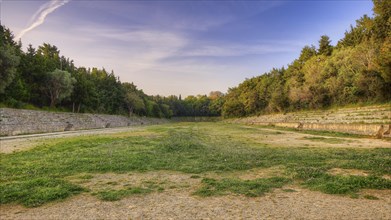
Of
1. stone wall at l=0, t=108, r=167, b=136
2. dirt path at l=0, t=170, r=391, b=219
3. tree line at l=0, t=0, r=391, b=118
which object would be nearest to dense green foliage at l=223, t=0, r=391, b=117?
tree line at l=0, t=0, r=391, b=118

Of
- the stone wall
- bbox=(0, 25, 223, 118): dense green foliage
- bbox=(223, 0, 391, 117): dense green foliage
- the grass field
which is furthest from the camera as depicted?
bbox=(0, 25, 223, 118): dense green foliage

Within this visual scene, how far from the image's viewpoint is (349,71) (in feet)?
145

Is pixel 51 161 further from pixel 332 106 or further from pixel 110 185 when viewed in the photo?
pixel 332 106

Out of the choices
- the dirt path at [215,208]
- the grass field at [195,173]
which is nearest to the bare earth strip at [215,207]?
the dirt path at [215,208]

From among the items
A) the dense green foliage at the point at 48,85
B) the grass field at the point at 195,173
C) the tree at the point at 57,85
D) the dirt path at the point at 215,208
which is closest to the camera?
the dirt path at the point at 215,208

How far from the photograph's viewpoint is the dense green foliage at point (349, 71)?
36000 mm

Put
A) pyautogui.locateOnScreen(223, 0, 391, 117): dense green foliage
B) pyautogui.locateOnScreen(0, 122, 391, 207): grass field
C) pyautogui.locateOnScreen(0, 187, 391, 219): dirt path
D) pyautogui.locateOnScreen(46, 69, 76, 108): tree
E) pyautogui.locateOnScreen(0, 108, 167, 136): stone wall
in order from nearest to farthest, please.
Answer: pyautogui.locateOnScreen(0, 187, 391, 219): dirt path
pyautogui.locateOnScreen(0, 122, 391, 207): grass field
pyautogui.locateOnScreen(0, 108, 167, 136): stone wall
pyautogui.locateOnScreen(223, 0, 391, 117): dense green foliage
pyautogui.locateOnScreen(46, 69, 76, 108): tree

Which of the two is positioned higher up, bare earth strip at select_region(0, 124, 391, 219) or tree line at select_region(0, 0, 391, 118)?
tree line at select_region(0, 0, 391, 118)

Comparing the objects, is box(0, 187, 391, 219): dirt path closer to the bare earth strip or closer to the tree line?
the bare earth strip

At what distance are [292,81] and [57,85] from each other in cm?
6244

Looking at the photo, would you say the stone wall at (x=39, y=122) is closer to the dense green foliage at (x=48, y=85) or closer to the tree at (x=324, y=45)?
the dense green foliage at (x=48, y=85)

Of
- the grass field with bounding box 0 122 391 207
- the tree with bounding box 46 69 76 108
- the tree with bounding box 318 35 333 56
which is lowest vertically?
the grass field with bounding box 0 122 391 207

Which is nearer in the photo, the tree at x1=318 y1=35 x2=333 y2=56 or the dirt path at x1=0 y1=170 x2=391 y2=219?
the dirt path at x1=0 y1=170 x2=391 y2=219

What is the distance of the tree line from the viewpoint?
123 ft
